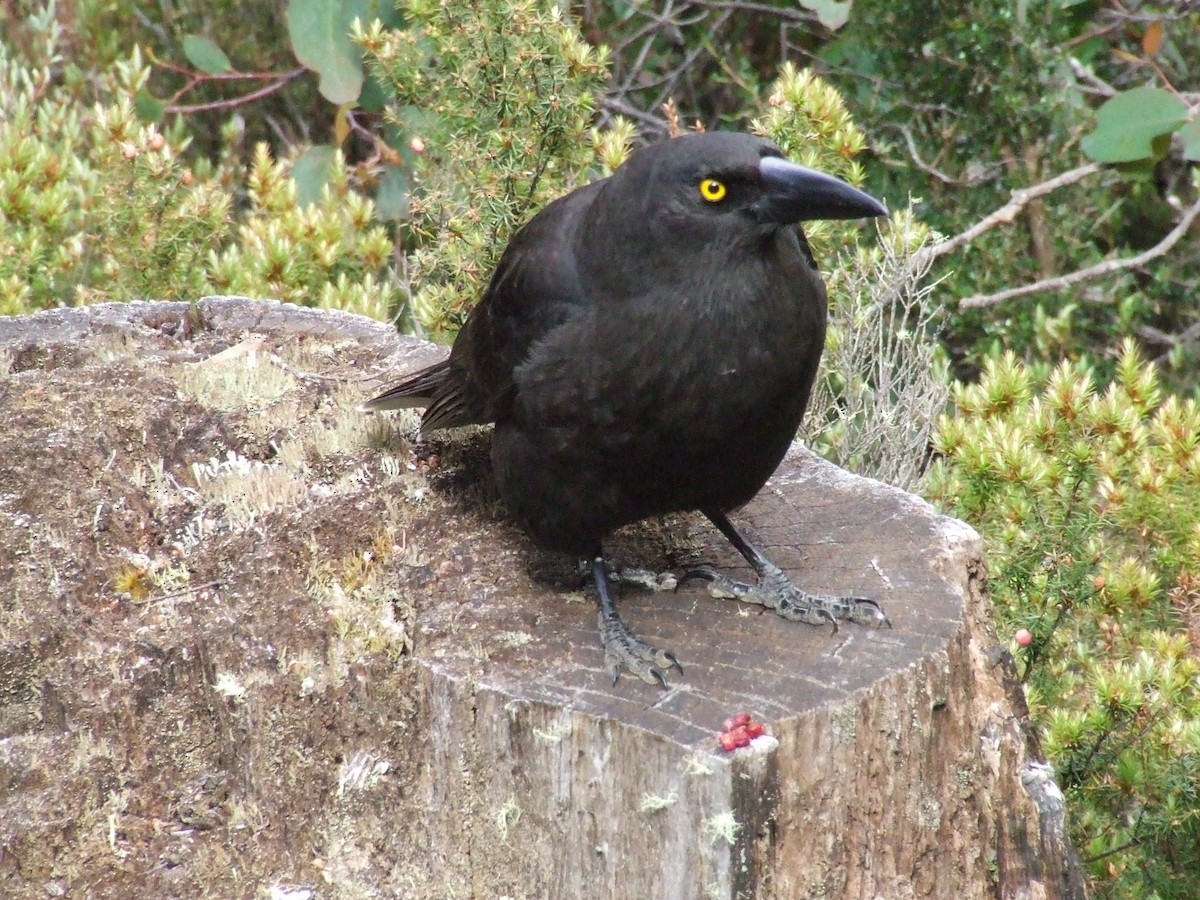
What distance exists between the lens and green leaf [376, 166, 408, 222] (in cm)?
548

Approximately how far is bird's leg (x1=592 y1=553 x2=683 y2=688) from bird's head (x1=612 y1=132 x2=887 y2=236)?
709mm

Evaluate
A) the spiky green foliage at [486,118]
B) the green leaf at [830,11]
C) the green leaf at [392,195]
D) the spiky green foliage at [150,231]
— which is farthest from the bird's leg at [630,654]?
the green leaf at [392,195]

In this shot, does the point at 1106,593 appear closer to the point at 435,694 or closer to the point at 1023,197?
the point at 435,694

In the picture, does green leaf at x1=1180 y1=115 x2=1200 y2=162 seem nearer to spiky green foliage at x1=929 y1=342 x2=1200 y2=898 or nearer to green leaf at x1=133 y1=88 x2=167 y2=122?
spiky green foliage at x1=929 y1=342 x2=1200 y2=898

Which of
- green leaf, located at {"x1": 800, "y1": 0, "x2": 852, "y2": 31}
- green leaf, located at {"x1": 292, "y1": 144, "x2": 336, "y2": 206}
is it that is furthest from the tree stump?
green leaf, located at {"x1": 292, "y1": 144, "x2": 336, "y2": 206}

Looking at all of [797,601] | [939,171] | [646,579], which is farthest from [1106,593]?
[939,171]

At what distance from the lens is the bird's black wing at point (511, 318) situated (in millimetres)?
2660

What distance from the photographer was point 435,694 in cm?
251

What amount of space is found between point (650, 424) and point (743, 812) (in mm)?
694

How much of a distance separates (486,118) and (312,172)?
1.54 m

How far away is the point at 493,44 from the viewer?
3.94 metres

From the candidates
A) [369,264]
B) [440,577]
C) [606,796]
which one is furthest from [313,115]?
[606,796]

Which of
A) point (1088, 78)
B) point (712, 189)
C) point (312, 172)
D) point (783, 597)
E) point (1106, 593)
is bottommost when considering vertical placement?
point (1106, 593)

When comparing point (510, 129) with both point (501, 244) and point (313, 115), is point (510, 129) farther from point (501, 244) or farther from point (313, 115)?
point (313, 115)
